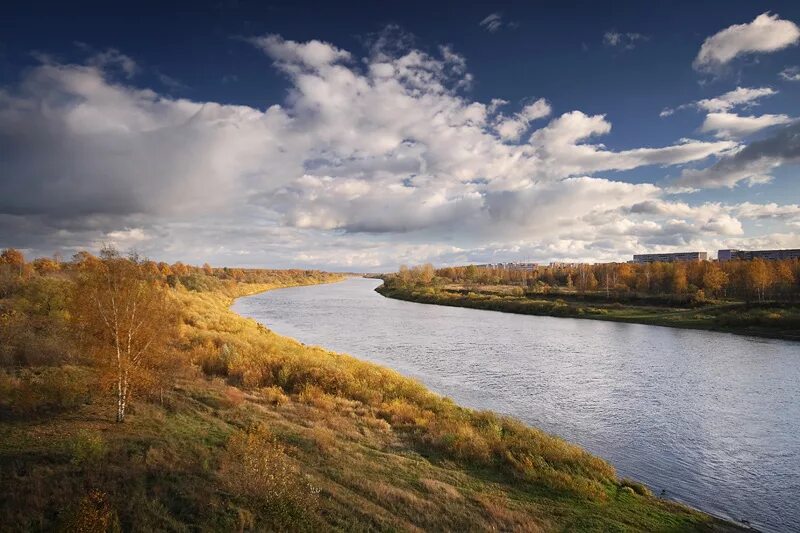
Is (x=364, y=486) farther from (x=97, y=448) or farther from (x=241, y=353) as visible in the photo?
(x=241, y=353)

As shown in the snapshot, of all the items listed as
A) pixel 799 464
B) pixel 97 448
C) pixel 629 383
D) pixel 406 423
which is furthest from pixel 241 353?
pixel 799 464

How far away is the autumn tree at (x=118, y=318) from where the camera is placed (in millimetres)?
16438

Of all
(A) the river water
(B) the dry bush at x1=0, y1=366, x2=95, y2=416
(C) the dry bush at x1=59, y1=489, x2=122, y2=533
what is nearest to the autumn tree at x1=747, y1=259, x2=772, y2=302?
(A) the river water

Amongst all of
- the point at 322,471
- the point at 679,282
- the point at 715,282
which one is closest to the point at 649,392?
the point at 322,471

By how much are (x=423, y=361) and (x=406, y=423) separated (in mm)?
21624

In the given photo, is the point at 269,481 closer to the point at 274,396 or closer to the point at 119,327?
the point at 119,327

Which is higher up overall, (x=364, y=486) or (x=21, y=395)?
(x=21, y=395)

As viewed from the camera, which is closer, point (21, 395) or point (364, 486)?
point (364, 486)

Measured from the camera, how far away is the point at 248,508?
36.9ft

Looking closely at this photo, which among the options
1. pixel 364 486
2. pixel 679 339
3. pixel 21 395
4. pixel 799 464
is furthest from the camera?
pixel 679 339

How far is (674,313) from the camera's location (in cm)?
7831

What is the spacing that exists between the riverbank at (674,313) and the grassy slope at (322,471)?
189 feet

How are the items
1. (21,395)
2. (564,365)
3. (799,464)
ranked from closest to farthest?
(21,395), (799,464), (564,365)

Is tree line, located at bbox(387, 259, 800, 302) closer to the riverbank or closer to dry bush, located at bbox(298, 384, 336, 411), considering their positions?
the riverbank
